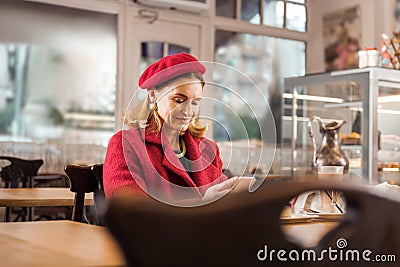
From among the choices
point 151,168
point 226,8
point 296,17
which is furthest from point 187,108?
point 296,17

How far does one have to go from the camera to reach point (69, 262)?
31.1 inches

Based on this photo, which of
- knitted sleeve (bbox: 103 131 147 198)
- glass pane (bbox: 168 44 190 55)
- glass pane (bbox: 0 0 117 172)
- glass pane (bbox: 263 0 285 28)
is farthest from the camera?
glass pane (bbox: 263 0 285 28)

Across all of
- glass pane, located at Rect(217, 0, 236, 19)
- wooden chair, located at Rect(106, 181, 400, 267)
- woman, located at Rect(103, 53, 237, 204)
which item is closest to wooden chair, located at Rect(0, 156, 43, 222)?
woman, located at Rect(103, 53, 237, 204)

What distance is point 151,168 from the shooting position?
5.00ft

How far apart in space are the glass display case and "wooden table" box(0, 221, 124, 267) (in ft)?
8.82

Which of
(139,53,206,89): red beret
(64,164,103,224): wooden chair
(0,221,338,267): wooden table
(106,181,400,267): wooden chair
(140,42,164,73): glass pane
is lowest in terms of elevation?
(0,221,338,267): wooden table

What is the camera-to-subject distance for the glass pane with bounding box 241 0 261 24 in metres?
5.78

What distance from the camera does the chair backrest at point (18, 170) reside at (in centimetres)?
329

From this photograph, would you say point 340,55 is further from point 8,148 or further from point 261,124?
point 261,124

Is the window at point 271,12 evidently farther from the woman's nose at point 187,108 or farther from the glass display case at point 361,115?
the woman's nose at point 187,108

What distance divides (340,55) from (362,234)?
18.0 feet

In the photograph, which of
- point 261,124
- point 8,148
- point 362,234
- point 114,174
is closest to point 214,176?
point 114,174

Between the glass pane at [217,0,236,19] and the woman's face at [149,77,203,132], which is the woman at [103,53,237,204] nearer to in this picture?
the woman's face at [149,77,203,132]

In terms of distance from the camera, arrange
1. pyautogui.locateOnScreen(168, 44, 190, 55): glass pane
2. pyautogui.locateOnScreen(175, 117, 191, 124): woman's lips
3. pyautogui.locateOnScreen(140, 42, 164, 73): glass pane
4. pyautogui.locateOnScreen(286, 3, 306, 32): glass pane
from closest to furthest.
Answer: pyautogui.locateOnScreen(175, 117, 191, 124): woman's lips
pyautogui.locateOnScreen(140, 42, 164, 73): glass pane
pyautogui.locateOnScreen(168, 44, 190, 55): glass pane
pyautogui.locateOnScreen(286, 3, 306, 32): glass pane
